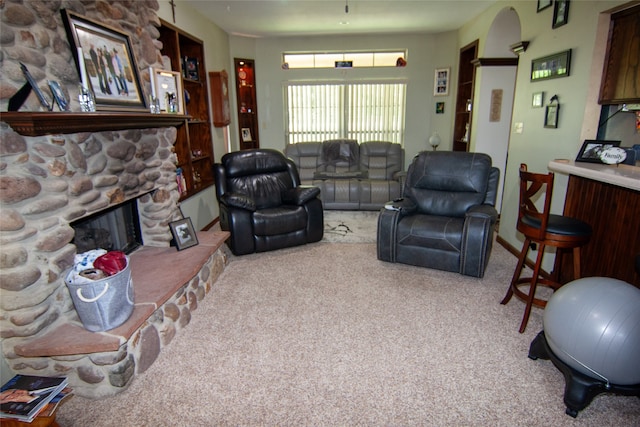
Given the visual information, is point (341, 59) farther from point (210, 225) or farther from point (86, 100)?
point (86, 100)

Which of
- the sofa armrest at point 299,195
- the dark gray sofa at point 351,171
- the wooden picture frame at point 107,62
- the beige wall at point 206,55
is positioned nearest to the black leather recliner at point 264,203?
the sofa armrest at point 299,195

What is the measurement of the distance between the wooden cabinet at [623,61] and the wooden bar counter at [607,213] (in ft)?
1.59

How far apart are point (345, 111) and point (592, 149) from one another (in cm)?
470

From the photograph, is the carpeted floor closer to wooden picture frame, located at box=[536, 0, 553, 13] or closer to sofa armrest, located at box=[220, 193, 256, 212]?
sofa armrest, located at box=[220, 193, 256, 212]

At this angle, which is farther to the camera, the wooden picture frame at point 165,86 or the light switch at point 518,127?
the light switch at point 518,127

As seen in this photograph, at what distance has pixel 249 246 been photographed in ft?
11.8

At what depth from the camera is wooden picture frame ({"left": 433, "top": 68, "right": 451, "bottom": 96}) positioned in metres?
6.05

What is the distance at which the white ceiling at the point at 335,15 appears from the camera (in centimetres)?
423

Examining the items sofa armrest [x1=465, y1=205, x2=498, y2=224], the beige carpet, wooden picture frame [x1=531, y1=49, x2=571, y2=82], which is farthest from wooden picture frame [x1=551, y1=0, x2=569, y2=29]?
the beige carpet

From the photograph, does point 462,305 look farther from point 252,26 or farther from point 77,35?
point 252,26

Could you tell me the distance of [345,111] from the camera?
6.68 m

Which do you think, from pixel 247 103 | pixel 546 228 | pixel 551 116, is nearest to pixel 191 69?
pixel 247 103

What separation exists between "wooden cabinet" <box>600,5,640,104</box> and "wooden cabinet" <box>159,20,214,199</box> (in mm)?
3753

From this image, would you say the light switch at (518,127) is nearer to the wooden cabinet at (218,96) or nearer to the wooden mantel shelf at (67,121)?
the wooden mantel shelf at (67,121)
